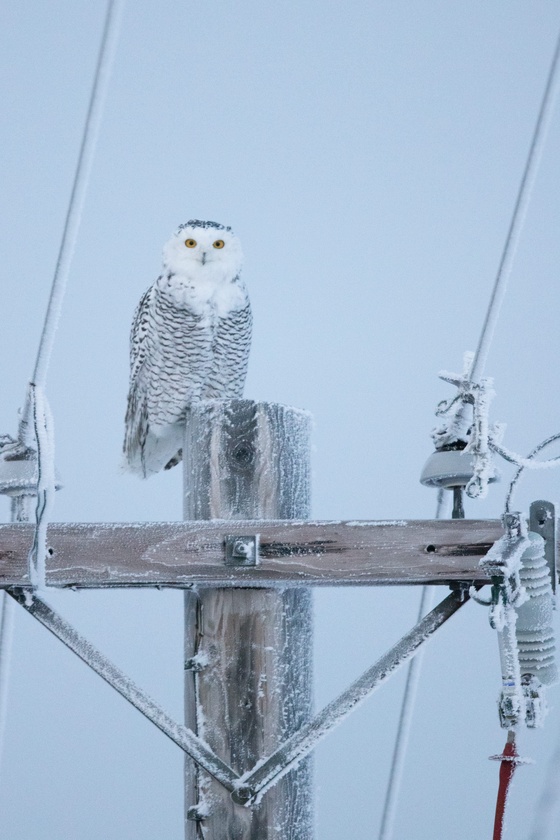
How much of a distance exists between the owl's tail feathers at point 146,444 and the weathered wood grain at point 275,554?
3.65 feet

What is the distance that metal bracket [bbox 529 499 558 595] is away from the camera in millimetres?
1593

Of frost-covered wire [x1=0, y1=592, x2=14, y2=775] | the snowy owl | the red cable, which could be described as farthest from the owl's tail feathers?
the red cable

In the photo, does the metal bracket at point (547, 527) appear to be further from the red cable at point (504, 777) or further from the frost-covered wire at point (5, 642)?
the frost-covered wire at point (5, 642)

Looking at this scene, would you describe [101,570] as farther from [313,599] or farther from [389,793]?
[389,793]

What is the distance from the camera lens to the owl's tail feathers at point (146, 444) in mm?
2752

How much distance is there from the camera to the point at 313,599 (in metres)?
1.76

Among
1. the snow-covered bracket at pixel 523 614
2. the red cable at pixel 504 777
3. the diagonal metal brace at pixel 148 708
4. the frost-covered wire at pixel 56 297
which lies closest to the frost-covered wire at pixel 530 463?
the snow-covered bracket at pixel 523 614

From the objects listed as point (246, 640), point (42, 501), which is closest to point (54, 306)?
point (42, 501)

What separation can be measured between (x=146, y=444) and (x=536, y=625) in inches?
59.9

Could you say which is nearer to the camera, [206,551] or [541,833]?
[541,833]

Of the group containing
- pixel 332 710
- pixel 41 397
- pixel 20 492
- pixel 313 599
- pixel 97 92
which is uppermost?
pixel 97 92

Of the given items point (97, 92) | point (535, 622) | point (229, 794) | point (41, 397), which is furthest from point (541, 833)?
point (97, 92)

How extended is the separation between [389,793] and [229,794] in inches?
30.1

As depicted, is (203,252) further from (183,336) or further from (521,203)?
(521,203)
